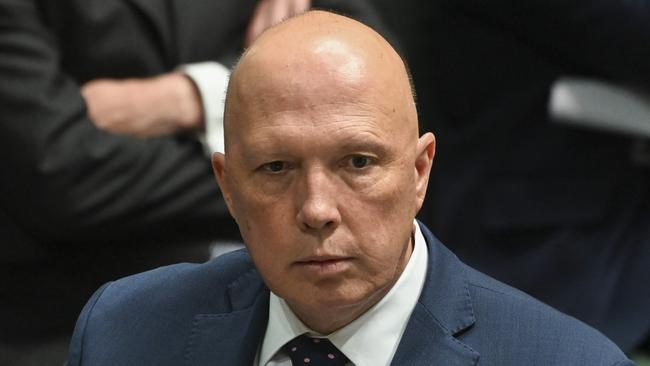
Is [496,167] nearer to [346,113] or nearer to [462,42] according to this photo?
[462,42]

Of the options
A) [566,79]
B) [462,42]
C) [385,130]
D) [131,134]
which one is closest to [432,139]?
[385,130]

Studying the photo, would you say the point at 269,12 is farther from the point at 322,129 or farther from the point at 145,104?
the point at 322,129

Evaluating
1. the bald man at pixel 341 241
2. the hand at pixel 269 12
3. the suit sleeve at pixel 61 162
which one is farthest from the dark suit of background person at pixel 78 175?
the bald man at pixel 341 241

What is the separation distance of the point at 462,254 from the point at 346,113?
161 cm

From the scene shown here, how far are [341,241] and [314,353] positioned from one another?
22cm

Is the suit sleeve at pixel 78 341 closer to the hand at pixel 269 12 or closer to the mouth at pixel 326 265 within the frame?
the mouth at pixel 326 265

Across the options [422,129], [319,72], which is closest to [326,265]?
[319,72]

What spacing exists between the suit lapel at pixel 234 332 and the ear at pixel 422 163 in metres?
0.28

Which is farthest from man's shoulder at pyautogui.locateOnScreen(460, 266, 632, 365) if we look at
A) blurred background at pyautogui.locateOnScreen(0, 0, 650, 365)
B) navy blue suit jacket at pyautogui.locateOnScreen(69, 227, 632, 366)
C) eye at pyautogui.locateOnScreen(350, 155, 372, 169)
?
blurred background at pyautogui.locateOnScreen(0, 0, 650, 365)

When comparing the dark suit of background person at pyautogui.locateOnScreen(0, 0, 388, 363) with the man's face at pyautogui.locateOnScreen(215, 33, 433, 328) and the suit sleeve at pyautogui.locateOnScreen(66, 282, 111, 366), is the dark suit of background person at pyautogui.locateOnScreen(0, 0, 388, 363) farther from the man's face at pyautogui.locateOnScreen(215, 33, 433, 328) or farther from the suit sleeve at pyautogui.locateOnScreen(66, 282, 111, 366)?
the man's face at pyautogui.locateOnScreen(215, 33, 433, 328)

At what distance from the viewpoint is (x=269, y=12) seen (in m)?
2.89

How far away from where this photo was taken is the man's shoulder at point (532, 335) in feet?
5.81

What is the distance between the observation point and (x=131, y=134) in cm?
273

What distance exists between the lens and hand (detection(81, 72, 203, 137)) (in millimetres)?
2725
